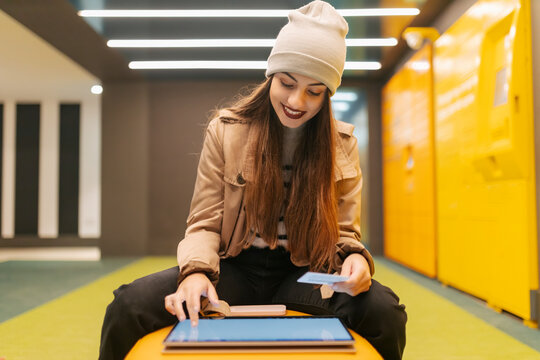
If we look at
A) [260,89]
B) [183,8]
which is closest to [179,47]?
[183,8]

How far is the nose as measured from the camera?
1226 millimetres

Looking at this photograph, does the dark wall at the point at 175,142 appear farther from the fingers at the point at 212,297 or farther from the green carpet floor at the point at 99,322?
the fingers at the point at 212,297

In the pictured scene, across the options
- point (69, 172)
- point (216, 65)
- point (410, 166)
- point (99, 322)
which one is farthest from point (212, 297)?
point (69, 172)

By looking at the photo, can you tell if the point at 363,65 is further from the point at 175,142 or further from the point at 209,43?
the point at 175,142

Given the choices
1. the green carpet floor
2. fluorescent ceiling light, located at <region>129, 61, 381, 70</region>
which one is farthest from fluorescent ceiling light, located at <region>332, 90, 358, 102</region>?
the green carpet floor

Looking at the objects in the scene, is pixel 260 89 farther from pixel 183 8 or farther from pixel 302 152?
pixel 183 8

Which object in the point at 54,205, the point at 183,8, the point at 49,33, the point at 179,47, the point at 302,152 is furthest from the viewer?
the point at 54,205

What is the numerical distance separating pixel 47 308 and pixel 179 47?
2.93m

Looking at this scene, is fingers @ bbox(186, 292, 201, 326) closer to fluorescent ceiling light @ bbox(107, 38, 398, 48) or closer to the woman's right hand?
the woman's right hand

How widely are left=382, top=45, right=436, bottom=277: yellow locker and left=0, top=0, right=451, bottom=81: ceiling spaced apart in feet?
1.23

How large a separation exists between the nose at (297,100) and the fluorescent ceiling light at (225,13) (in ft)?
9.42

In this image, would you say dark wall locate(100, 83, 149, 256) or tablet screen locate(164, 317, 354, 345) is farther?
dark wall locate(100, 83, 149, 256)

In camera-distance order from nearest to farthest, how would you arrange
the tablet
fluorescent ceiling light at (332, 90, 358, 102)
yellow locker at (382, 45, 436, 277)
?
the tablet
yellow locker at (382, 45, 436, 277)
fluorescent ceiling light at (332, 90, 358, 102)

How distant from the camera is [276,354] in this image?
77cm
